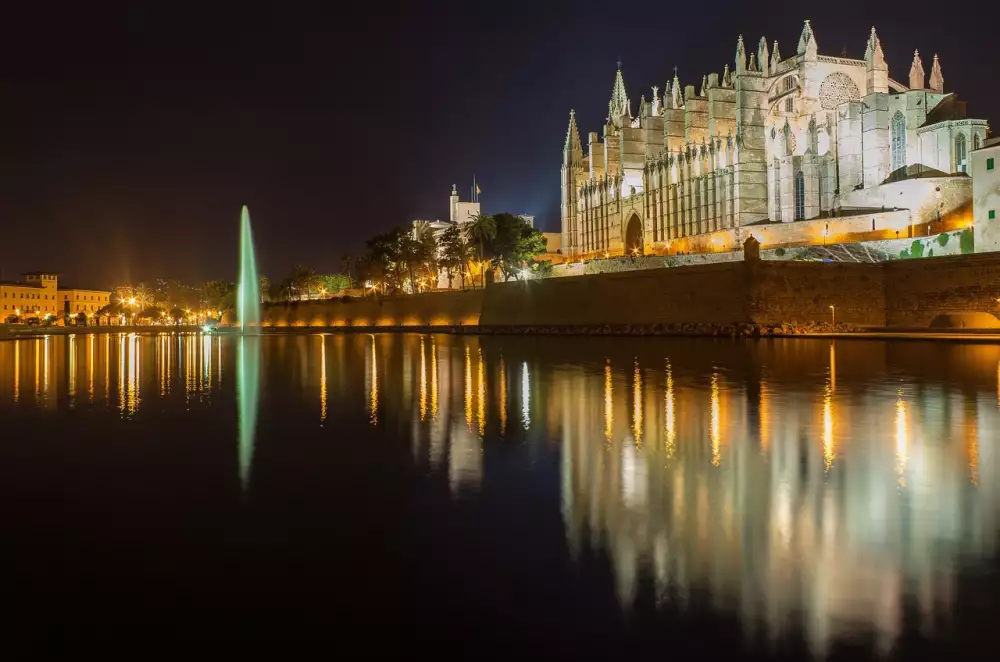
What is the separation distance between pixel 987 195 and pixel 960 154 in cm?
938

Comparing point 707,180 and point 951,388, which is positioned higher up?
point 707,180

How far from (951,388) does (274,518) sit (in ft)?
41.5

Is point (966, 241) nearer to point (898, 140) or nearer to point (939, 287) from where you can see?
point (939, 287)

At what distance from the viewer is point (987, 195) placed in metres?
38.1

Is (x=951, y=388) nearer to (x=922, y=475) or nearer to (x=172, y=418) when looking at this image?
(x=922, y=475)

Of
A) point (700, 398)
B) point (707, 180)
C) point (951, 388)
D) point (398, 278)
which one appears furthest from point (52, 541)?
point (398, 278)

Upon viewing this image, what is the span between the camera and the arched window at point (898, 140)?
48531 millimetres

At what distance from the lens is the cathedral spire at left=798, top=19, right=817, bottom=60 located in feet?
178

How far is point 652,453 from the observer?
28.8 ft

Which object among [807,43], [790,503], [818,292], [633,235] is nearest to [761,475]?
[790,503]

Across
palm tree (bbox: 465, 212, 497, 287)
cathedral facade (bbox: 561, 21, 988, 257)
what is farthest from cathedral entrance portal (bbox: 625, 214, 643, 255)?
palm tree (bbox: 465, 212, 497, 287)

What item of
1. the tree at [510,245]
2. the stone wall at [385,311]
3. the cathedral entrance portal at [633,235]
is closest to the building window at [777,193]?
the cathedral entrance portal at [633,235]

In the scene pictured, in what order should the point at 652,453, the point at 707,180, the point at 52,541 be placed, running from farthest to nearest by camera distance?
the point at 707,180 < the point at 652,453 < the point at 52,541

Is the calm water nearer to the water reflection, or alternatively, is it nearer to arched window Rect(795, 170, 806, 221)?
the water reflection
